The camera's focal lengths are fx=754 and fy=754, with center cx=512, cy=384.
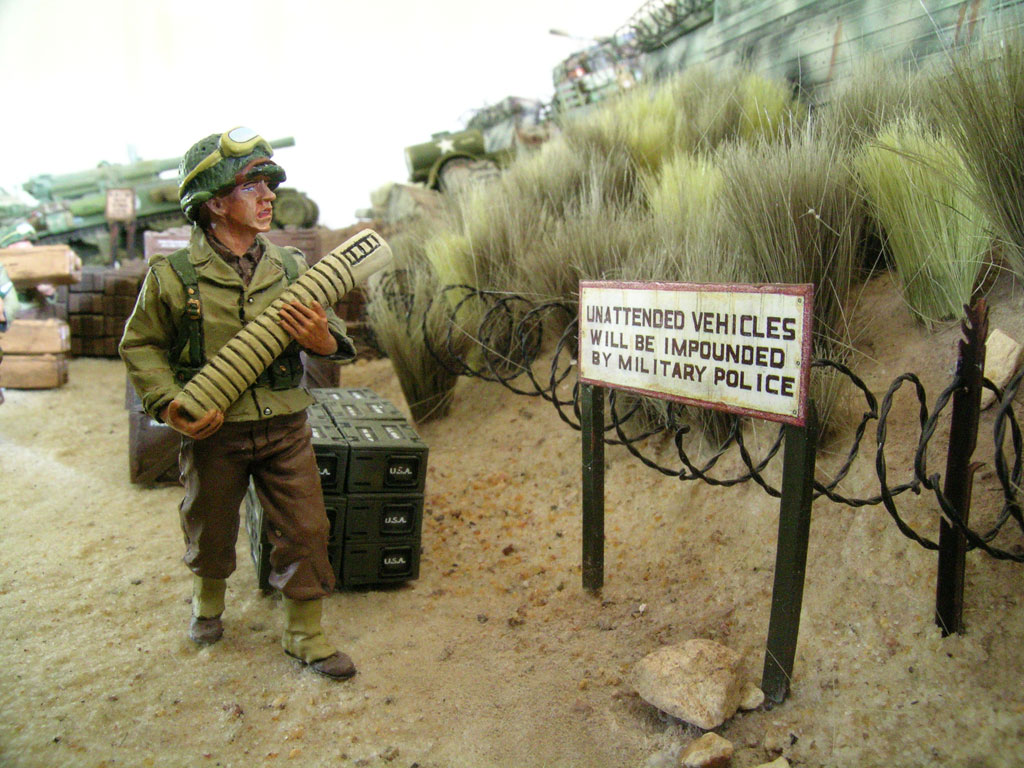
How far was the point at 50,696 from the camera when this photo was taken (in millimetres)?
2307

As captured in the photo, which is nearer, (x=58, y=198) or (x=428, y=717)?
(x=428, y=717)

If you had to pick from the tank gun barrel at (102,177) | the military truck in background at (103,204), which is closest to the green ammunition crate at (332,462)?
the military truck in background at (103,204)

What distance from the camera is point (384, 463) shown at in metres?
3.21

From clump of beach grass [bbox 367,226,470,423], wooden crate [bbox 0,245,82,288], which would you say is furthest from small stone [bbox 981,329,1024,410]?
wooden crate [bbox 0,245,82,288]

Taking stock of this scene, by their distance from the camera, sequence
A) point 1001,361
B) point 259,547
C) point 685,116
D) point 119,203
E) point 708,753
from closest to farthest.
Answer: point 708,753 → point 1001,361 → point 259,547 → point 685,116 → point 119,203

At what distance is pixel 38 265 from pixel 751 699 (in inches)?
251

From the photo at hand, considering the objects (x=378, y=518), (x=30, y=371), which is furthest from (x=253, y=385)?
(x=30, y=371)

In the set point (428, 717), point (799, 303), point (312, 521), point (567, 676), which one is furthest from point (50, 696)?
point (799, 303)

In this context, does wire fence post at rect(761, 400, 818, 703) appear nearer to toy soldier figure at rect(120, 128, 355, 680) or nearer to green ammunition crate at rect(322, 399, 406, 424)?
toy soldier figure at rect(120, 128, 355, 680)

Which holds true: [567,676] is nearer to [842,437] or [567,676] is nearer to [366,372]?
[842,437]

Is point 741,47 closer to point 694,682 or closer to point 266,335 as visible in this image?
point 266,335

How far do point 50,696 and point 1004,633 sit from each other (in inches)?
109

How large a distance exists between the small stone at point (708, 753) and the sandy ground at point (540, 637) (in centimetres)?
7

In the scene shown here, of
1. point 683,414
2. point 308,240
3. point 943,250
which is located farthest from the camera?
point 308,240
